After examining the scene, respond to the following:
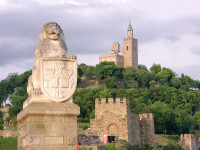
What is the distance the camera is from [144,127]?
47.1 metres

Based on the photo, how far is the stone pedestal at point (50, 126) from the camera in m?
7.65

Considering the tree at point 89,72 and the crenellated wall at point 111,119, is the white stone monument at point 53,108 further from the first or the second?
the tree at point 89,72

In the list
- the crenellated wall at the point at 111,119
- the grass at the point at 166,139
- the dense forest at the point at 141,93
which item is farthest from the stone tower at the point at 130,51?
the crenellated wall at the point at 111,119

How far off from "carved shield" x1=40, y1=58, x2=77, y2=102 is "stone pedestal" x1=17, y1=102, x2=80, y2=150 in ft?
0.47

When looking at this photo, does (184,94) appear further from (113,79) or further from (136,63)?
(136,63)

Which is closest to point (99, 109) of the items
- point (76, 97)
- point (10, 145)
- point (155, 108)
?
point (10, 145)

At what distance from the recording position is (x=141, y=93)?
3307 inches

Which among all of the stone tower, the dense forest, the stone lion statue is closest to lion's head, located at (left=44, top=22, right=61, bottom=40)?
the stone lion statue

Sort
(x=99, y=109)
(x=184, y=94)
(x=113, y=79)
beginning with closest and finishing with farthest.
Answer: (x=99, y=109) → (x=184, y=94) → (x=113, y=79)

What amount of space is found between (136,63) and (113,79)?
27172 mm

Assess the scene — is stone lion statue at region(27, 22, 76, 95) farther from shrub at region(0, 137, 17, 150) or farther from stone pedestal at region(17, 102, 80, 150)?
shrub at region(0, 137, 17, 150)

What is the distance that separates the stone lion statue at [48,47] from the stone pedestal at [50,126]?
0.40 m

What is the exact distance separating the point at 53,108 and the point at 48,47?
3.15ft

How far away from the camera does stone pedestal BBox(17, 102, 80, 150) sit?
301 inches
